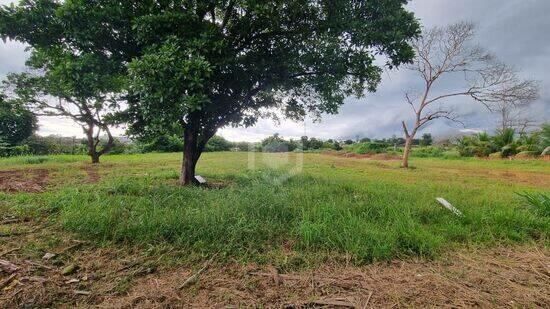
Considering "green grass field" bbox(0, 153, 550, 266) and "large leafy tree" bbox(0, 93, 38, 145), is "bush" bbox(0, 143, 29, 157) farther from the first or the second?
"green grass field" bbox(0, 153, 550, 266)

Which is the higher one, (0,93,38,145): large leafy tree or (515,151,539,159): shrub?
(0,93,38,145): large leafy tree

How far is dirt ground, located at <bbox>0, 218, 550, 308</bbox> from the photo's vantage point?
204 cm

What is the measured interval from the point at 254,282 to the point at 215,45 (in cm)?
376

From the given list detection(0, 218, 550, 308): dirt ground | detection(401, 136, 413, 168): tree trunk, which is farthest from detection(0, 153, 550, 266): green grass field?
detection(401, 136, 413, 168): tree trunk

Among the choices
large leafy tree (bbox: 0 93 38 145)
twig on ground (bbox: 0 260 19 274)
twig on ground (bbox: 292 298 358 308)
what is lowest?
twig on ground (bbox: 292 298 358 308)

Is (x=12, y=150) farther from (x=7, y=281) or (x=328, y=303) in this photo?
(x=328, y=303)

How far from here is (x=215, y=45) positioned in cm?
450

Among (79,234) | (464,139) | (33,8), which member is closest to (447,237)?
(79,234)

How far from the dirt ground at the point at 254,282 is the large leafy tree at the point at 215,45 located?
2380mm

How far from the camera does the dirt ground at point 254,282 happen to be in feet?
6.70

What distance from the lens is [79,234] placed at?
3.12 m

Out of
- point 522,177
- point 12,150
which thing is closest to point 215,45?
point 522,177

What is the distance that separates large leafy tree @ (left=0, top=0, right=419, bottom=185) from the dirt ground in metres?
2.38

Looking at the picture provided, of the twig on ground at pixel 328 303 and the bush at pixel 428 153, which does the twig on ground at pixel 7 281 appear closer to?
the twig on ground at pixel 328 303
